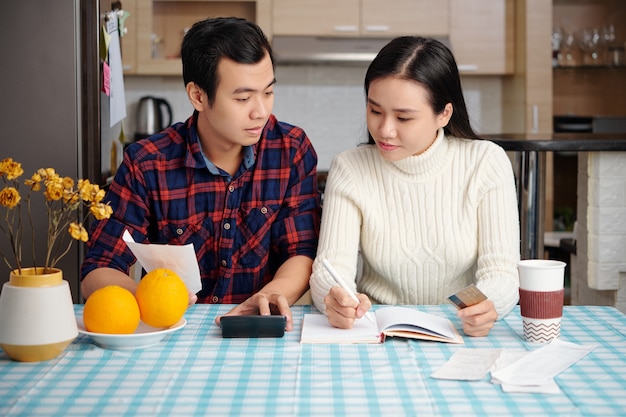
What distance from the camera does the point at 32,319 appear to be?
4.41ft

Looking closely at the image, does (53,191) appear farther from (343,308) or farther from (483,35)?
(483,35)

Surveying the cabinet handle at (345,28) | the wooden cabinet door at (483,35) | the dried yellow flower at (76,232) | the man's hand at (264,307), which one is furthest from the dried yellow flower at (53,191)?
the wooden cabinet door at (483,35)

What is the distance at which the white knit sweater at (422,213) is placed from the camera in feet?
6.28

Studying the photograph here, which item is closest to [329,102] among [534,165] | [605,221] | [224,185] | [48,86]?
[534,165]

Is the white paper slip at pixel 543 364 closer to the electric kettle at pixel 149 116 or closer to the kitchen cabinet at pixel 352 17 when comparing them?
the kitchen cabinet at pixel 352 17

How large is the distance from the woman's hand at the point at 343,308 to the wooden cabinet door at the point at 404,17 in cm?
360

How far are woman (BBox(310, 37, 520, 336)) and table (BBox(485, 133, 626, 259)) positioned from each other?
31.1 inches

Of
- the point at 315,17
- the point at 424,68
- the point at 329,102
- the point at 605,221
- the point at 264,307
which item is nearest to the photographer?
the point at 264,307

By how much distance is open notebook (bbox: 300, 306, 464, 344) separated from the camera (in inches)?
58.4

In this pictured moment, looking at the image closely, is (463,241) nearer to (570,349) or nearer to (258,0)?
(570,349)

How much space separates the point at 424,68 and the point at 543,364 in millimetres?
787

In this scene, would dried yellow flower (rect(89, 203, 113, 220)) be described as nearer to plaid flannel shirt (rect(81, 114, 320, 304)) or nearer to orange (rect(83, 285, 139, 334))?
orange (rect(83, 285, 139, 334))

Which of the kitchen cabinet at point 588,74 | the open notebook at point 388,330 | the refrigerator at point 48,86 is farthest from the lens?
the kitchen cabinet at point 588,74

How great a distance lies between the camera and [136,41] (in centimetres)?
494
